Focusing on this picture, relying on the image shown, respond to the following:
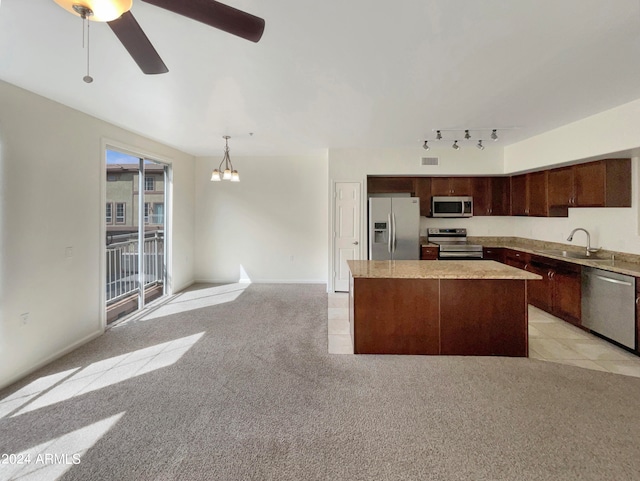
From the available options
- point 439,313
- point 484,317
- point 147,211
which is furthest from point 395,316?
point 147,211

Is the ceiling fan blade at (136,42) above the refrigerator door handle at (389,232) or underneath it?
above

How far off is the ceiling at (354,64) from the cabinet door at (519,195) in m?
1.64

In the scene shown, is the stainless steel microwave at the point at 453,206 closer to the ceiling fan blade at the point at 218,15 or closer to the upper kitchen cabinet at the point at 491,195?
the upper kitchen cabinet at the point at 491,195

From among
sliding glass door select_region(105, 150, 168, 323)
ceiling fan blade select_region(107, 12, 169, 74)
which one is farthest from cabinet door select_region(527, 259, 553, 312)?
sliding glass door select_region(105, 150, 168, 323)

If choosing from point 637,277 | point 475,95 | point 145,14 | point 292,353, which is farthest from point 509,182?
point 145,14

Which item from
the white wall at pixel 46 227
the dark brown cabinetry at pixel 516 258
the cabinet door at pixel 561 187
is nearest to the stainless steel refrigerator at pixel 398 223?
the dark brown cabinetry at pixel 516 258

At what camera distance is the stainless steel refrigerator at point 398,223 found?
5324 millimetres

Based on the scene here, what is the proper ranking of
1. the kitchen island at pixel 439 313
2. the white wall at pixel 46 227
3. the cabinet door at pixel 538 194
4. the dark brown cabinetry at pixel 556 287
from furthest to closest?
1. the cabinet door at pixel 538 194
2. the dark brown cabinetry at pixel 556 287
3. the kitchen island at pixel 439 313
4. the white wall at pixel 46 227

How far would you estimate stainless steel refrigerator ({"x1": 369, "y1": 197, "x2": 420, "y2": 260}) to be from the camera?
5.32 meters

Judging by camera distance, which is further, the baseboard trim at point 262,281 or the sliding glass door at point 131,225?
the baseboard trim at point 262,281

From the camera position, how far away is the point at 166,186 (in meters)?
5.45

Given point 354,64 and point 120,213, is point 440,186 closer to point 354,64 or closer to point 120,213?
point 354,64

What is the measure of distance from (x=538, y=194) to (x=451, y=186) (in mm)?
1297

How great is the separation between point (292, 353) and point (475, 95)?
10.1 feet
